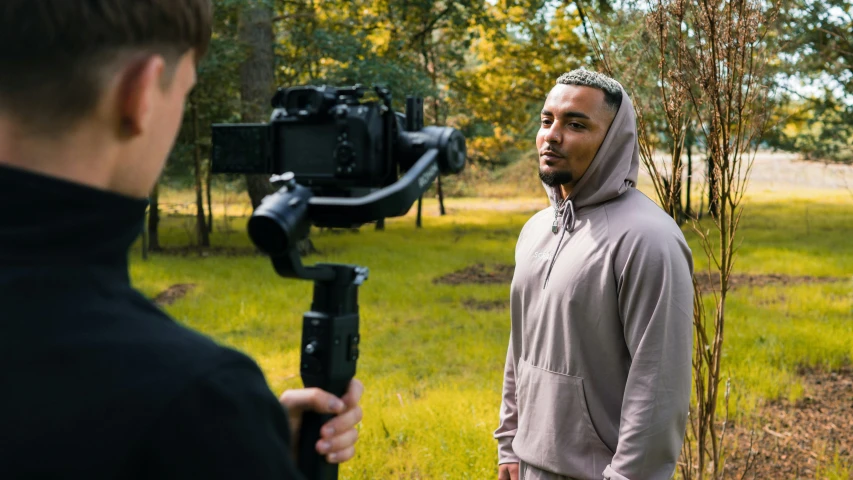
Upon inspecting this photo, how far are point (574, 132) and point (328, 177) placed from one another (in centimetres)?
161

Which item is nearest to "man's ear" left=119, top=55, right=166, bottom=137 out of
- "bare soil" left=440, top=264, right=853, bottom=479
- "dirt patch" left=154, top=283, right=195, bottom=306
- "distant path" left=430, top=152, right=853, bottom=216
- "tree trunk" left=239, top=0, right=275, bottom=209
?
"bare soil" left=440, top=264, right=853, bottom=479

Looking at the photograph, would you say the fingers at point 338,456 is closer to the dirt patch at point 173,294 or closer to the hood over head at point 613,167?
the hood over head at point 613,167

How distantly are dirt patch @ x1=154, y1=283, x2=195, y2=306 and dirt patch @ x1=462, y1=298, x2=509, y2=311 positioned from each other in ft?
13.5

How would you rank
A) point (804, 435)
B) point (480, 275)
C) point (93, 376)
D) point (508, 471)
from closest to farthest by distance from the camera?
point (93, 376), point (508, 471), point (804, 435), point (480, 275)

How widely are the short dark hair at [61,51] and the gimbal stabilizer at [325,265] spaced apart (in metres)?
0.44

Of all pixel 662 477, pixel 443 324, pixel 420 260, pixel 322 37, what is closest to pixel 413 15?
pixel 322 37

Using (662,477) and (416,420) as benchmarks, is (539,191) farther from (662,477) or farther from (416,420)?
(662,477)

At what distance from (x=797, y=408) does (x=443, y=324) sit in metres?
4.34

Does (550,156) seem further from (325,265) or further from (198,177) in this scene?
(198,177)

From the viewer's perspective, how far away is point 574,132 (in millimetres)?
2828

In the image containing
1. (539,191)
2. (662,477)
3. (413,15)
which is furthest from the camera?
(539,191)

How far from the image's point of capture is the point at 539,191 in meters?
35.6

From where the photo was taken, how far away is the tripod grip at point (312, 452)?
4.32 feet

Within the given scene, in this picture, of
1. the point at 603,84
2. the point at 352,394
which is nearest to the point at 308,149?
the point at 352,394
